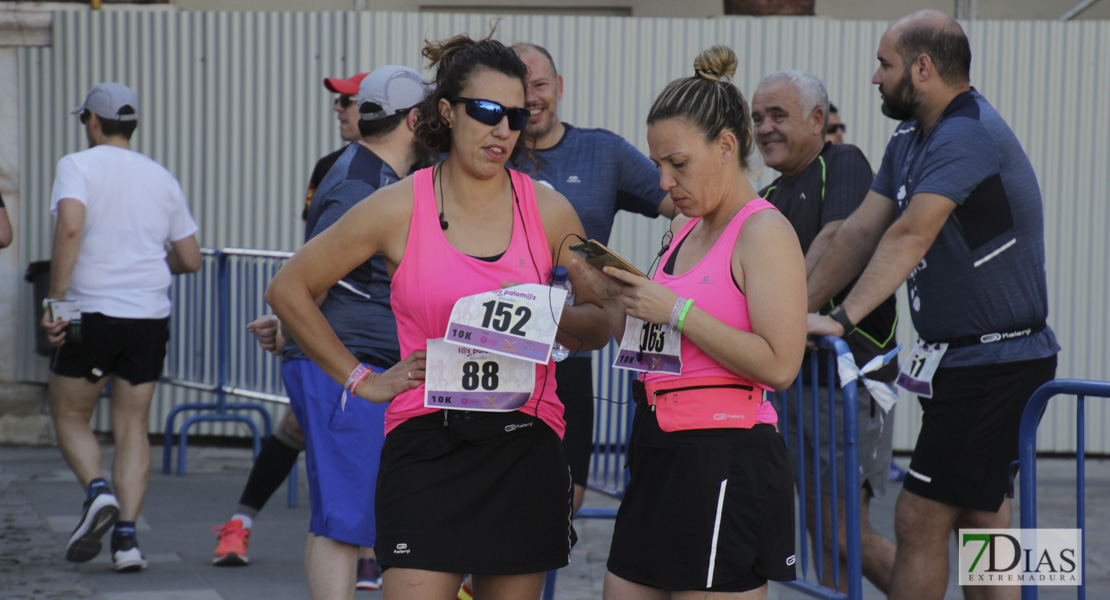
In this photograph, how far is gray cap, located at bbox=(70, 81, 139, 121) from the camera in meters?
5.50

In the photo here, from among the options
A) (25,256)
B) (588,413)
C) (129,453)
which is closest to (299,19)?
(25,256)

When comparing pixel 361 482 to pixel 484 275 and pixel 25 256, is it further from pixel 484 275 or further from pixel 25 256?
pixel 25 256

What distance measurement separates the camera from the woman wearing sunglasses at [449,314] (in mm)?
2854

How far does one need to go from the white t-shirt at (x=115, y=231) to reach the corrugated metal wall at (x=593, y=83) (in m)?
2.52

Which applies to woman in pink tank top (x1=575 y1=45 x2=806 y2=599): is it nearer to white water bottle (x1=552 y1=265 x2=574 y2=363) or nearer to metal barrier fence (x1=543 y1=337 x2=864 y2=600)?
white water bottle (x1=552 y1=265 x2=574 y2=363)

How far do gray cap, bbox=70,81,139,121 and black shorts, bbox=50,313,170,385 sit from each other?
3.09 ft

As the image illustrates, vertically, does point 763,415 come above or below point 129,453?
above

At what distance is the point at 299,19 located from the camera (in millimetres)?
7980

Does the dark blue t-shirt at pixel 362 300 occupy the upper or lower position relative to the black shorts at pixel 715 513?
upper

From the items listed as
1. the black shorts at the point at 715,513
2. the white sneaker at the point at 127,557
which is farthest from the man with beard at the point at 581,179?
the white sneaker at the point at 127,557

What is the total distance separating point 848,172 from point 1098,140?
4376 millimetres

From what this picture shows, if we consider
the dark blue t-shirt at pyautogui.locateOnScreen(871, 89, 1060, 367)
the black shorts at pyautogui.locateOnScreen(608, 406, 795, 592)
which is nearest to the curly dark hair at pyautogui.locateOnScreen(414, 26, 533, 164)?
the black shorts at pyautogui.locateOnScreen(608, 406, 795, 592)

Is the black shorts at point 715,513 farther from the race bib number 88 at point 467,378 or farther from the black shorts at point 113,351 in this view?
the black shorts at point 113,351

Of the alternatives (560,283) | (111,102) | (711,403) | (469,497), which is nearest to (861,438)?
(711,403)
